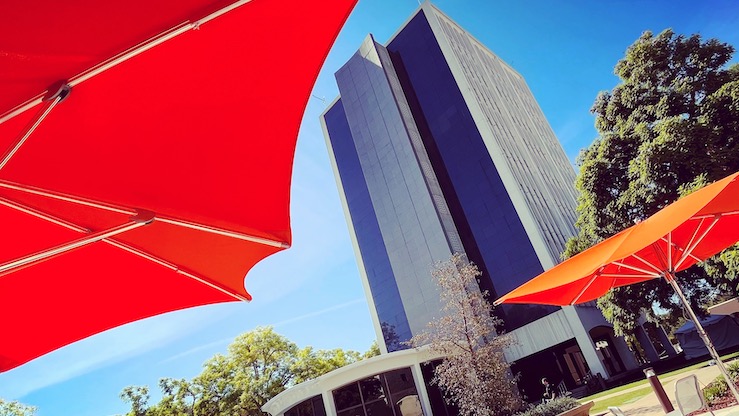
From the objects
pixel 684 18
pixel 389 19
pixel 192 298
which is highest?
pixel 389 19

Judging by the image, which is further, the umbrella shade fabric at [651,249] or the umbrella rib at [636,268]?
the umbrella rib at [636,268]

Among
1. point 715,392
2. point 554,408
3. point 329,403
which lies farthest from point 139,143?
point 329,403

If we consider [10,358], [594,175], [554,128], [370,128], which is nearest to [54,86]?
[10,358]

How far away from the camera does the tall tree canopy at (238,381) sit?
2630 centimetres

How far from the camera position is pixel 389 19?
111 ft

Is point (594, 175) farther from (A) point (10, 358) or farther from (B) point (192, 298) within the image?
(A) point (10, 358)

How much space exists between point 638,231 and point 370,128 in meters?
29.8

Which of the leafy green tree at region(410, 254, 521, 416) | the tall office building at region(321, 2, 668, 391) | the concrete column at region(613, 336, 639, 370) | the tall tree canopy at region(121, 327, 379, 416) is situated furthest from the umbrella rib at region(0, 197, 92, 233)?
the concrete column at region(613, 336, 639, 370)

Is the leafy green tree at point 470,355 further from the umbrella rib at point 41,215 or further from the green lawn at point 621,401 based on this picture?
the umbrella rib at point 41,215

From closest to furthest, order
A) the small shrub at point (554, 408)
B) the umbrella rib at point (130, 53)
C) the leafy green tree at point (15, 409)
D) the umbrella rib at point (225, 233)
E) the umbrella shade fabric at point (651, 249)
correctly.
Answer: the umbrella rib at point (130, 53) → the umbrella rib at point (225, 233) → the umbrella shade fabric at point (651, 249) → the small shrub at point (554, 408) → the leafy green tree at point (15, 409)

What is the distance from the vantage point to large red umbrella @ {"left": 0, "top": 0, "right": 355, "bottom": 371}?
4.56 feet

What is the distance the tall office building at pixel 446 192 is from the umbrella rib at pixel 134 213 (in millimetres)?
22239

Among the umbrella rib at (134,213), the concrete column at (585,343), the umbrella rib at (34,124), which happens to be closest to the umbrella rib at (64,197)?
the umbrella rib at (134,213)

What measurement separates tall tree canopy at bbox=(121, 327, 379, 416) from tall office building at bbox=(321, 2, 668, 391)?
6.81 metres
